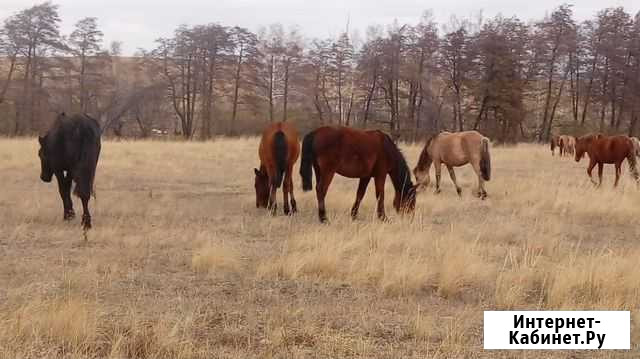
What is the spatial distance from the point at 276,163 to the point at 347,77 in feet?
122

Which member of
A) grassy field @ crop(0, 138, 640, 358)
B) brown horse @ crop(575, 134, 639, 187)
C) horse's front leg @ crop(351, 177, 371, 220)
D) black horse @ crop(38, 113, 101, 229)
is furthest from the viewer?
brown horse @ crop(575, 134, 639, 187)

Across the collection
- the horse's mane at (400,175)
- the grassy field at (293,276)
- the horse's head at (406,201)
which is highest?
the horse's mane at (400,175)

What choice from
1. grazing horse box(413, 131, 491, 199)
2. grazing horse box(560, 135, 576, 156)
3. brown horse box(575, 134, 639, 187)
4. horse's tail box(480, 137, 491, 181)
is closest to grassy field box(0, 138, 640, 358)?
horse's tail box(480, 137, 491, 181)

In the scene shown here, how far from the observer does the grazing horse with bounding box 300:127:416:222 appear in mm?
9398

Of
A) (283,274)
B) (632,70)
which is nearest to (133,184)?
(283,274)

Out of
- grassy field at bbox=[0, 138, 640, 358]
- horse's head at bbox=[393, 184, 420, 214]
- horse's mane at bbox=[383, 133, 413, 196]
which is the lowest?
grassy field at bbox=[0, 138, 640, 358]

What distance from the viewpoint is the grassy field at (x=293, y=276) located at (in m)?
4.09

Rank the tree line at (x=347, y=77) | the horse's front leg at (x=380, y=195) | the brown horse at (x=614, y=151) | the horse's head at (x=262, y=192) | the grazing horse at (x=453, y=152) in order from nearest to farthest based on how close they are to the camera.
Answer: the horse's front leg at (x=380, y=195), the horse's head at (x=262, y=192), the grazing horse at (x=453, y=152), the brown horse at (x=614, y=151), the tree line at (x=347, y=77)

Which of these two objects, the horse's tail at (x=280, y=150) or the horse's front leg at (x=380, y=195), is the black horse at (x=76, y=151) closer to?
the horse's tail at (x=280, y=150)

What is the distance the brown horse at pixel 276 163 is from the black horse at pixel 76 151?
2978 millimetres

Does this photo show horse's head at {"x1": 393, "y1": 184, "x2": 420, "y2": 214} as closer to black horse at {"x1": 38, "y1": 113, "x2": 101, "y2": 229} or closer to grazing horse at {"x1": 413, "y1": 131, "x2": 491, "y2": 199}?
grazing horse at {"x1": 413, "y1": 131, "x2": 491, "y2": 199}

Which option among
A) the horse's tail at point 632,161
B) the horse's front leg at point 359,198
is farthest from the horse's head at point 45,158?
the horse's tail at point 632,161

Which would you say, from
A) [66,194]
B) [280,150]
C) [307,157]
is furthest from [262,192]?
[66,194]

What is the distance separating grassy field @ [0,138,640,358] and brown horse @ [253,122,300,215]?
0.37 metres
